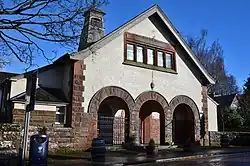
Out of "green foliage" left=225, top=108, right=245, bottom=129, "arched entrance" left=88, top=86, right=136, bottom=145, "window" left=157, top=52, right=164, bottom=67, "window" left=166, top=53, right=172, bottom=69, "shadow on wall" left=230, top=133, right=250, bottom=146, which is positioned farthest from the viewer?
"green foliage" left=225, top=108, right=245, bottom=129

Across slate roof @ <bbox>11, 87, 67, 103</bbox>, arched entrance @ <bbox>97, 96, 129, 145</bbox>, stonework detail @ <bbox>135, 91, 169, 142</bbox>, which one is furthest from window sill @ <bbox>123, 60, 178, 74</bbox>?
slate roof @ <bbox>11, 87, 67, 103</bbox>

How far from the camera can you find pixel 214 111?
87.9ft

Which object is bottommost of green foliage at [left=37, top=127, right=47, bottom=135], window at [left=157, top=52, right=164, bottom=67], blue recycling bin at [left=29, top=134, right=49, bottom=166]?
blue recycling bin at [left=29, top=134, right=49, bottom=166]

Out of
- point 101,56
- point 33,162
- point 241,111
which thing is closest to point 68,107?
point 101,56

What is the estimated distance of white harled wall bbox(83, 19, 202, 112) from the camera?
64.8 feet

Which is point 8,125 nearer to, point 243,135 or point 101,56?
point 101,56

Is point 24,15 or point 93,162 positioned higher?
point 24,15

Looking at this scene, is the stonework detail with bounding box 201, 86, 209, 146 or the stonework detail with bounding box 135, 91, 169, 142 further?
the stonework detail with bounding box 201, 86, 209, 146

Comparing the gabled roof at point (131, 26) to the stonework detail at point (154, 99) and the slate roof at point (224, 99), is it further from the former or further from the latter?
the slate roof at point (224, 99)

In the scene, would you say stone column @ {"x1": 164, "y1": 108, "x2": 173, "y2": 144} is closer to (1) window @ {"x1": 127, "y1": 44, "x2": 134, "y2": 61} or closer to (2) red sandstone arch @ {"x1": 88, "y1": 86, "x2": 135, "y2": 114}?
(2) red sandstone arch @ {"x1": 88, "y1": 86, "x2": 135, "y2": 114}

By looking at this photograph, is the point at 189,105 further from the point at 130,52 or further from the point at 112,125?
the point at 130,52

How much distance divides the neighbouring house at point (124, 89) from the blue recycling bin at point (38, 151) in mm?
4754

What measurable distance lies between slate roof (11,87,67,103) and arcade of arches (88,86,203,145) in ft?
6.19

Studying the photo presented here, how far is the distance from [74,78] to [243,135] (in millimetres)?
16981
